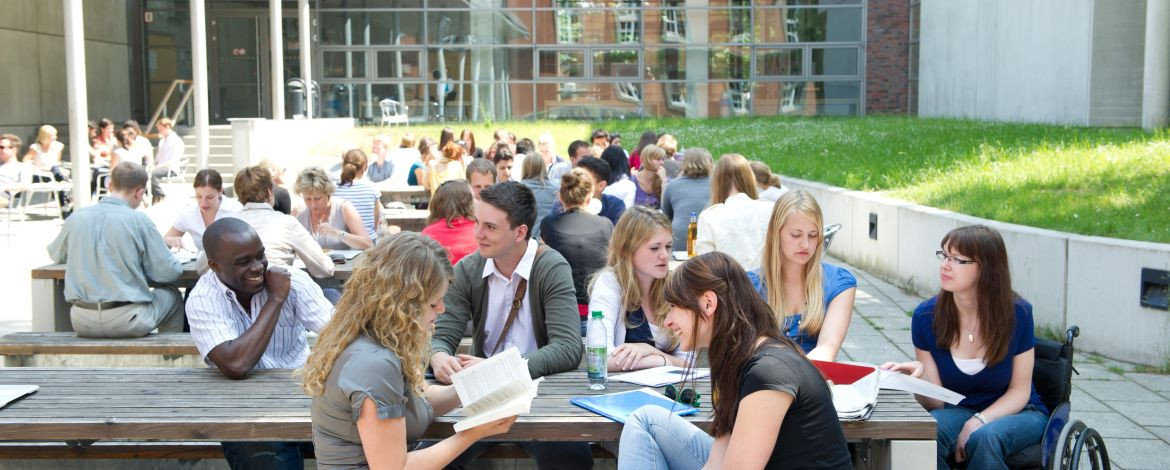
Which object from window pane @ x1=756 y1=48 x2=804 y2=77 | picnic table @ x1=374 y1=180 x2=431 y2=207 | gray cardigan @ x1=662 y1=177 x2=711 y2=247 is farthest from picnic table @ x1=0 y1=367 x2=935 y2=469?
window pane @ x1=756 y1=48 x2=804 y2=77

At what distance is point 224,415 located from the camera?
374 cm

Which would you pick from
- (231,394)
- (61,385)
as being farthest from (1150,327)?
(61,385)

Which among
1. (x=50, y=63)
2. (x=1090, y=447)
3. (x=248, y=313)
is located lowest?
(x=1090, y=447)

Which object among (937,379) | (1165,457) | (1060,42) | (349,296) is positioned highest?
(1060,42)

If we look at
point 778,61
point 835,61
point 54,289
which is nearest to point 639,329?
point 54,289

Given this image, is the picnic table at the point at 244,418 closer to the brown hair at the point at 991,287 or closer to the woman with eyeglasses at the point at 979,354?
the woman with eyeglasses at the point at 979,354

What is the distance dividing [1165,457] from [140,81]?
92.4ft

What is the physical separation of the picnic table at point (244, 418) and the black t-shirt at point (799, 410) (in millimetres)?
338

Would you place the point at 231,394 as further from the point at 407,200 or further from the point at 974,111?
the point at 974,111

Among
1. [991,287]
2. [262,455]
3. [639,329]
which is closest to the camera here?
[262,455]

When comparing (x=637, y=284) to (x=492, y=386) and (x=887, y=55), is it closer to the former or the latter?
(x=492, y=386)

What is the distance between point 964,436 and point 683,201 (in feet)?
16.4

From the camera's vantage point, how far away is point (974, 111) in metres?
26.2

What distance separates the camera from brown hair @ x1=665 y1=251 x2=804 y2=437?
10.7 ft
